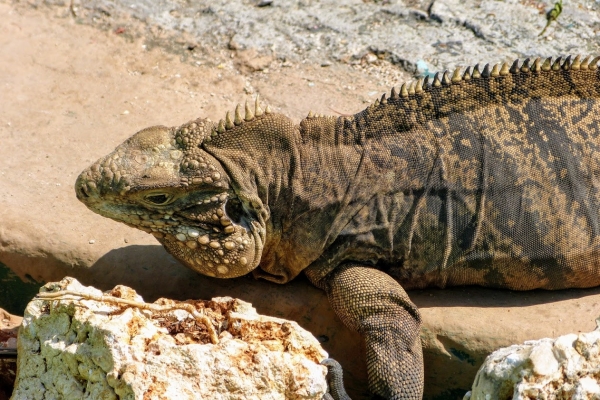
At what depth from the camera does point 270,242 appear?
5.86m

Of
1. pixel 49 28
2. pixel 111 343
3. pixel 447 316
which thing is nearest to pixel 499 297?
pixel 447 316

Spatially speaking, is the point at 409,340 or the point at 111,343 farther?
the point at 409,340

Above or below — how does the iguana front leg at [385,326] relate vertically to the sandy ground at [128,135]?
above

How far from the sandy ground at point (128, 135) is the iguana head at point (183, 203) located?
0.56 m

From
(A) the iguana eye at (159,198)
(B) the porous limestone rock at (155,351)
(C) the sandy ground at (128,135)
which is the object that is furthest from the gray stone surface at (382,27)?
(B) the porous limestone rock at (155,351)

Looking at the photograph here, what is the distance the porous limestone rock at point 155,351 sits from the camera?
4.67 meters

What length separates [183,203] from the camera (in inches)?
222

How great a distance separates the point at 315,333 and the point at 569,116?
2236mm

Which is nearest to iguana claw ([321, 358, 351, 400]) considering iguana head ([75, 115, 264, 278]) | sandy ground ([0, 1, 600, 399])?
sandy ground ([0, 1, 600, 399])

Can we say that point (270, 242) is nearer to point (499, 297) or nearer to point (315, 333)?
point (315, 333)

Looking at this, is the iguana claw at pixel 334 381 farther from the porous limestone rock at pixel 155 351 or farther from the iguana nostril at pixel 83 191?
the iguana nostril at pixel 83 191

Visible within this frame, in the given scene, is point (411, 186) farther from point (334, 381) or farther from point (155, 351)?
point (155, 351)

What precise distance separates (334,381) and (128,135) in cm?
360

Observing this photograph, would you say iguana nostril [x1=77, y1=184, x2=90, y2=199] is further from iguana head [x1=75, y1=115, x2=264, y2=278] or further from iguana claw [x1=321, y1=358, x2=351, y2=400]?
iguana claw [x1=321, y1=358, x2=351, y2=400]
